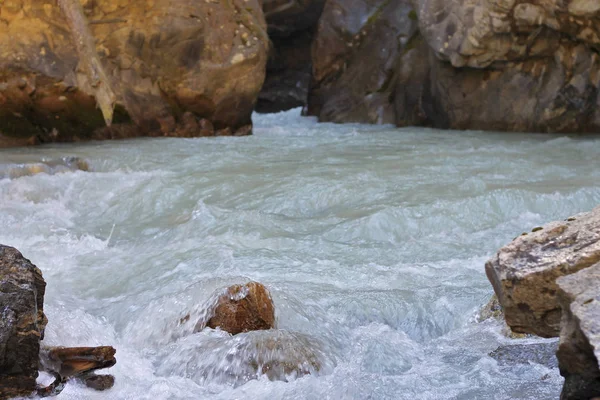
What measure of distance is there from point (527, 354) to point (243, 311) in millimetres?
1196

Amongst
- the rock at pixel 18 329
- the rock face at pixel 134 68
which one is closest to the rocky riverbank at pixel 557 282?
the rock at pixel 18 329

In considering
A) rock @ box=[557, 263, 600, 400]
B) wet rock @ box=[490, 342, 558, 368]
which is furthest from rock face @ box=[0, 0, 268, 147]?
rock @ box=[557, 263, 600, 400]

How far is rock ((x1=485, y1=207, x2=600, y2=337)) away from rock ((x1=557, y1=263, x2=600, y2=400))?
0.30 m

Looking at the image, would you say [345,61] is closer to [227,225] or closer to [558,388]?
[227,225]

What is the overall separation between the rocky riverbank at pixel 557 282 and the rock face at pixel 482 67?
25.5 ft

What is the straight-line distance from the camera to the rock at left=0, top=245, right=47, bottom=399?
2365 mm

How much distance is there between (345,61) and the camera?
15.2 metres

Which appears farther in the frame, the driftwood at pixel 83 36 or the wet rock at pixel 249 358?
the driftwood at pixel 83 36

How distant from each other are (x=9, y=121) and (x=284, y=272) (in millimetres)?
6581

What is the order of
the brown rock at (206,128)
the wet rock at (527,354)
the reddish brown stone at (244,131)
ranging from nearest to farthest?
1. the wet rock at (527,354)
2. the brown rock at (206,128)
3. the reddish brown stone at (244,131)

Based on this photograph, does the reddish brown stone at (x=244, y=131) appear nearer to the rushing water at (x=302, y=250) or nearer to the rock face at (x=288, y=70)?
the rushing water at (x=302, y=250)

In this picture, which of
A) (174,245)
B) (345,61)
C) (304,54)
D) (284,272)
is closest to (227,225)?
(174,245)

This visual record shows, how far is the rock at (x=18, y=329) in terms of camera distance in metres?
2.37

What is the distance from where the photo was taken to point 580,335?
5.79 feet
